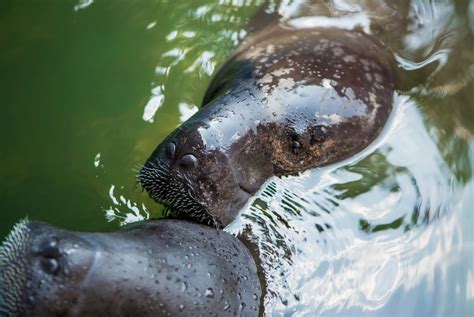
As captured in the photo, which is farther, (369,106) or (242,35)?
(242,35)

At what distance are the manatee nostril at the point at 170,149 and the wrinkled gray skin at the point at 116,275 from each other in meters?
0.51

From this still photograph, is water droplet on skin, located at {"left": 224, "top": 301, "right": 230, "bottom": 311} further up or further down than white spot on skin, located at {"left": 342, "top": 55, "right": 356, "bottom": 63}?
further down

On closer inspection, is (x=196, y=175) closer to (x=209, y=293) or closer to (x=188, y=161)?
(x=188, y=161)

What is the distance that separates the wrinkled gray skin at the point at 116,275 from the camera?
8.85 feet

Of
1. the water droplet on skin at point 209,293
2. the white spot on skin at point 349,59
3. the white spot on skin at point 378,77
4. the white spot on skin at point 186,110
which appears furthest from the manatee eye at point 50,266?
the white spot on skin at point 378,77

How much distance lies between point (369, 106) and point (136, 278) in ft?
7.49

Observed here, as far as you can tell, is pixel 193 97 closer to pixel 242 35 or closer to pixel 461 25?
pixel 242 35

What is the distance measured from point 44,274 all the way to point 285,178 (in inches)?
78.0

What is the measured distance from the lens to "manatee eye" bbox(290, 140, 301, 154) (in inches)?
165

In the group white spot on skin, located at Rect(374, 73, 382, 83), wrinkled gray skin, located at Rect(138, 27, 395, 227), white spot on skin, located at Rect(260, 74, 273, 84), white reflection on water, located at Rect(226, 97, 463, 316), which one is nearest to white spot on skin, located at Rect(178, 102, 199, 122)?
wrinkled gray skin, located at Rect(138, 27, 395, 227)

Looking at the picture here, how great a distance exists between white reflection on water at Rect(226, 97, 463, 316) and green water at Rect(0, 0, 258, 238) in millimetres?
824

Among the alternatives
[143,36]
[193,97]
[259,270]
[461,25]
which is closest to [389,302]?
[259,270]

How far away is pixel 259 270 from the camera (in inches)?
148

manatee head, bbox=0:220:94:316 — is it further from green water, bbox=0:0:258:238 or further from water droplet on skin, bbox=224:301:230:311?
green water, bbox=0:0:258:238
